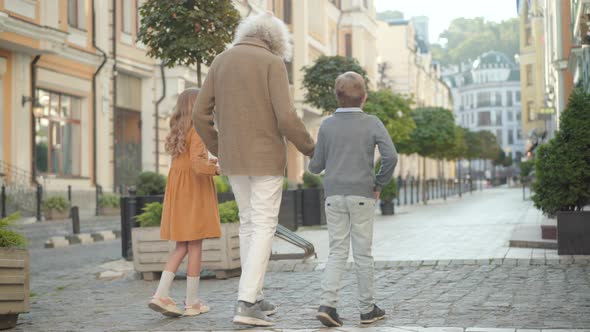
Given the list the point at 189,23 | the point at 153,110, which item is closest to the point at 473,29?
the point at 153,110

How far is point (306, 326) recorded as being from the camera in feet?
19.9

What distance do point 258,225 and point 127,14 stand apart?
22.4 meters

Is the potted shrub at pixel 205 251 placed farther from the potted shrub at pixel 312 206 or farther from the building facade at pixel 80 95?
the building facade at pixel 80 95

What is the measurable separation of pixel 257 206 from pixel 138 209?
6.42m

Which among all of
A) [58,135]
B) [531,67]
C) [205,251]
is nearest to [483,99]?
[531,67]

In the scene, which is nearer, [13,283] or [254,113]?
[254,113]

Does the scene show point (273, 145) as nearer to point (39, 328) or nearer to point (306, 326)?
point (306, 326)

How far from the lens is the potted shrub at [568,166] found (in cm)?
1105

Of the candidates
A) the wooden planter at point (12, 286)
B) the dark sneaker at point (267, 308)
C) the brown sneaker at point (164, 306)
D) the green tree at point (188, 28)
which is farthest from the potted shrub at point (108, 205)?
the dark sneaker at point (267, 308)

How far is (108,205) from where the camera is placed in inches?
947

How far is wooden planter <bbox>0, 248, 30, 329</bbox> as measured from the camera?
20.9ft

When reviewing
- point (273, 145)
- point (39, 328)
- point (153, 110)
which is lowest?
point (39, 328)

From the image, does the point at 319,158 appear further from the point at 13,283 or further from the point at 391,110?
the point at 391,110

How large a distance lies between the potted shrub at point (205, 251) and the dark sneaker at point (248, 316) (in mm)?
3626
